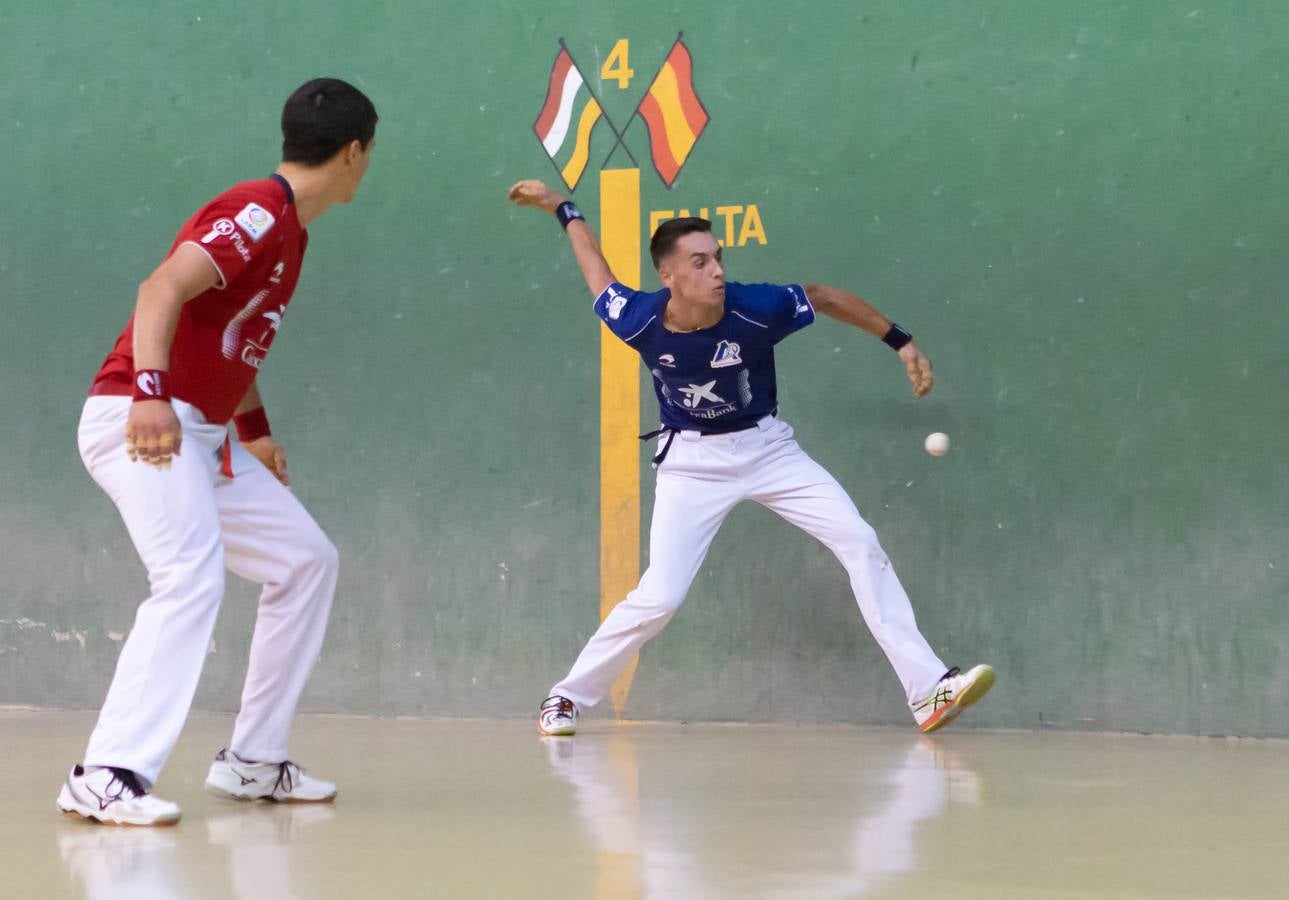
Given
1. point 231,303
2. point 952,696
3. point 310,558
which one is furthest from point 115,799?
point 952,696

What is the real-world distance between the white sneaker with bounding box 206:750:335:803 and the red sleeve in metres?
1.15

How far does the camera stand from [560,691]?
549 cm

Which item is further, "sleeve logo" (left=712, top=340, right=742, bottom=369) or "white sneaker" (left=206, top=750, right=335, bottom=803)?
"sleeve logo" (left=712, top=340, right=742, bottom=369)

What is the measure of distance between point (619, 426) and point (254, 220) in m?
2.48

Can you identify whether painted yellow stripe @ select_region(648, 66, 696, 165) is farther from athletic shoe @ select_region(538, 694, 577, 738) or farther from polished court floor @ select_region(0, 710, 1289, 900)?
polished court floor @ select_region(0, 710, 1289, 900)

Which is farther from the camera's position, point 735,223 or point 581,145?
point 581,145

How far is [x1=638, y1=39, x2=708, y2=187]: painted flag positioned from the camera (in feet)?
19.1

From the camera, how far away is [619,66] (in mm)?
5934

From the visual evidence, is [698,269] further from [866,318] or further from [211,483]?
[211,483]

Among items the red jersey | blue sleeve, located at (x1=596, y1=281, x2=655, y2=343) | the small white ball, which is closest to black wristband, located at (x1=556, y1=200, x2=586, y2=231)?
blue sleeve, located at (x1=596, y1=281, x2=655, y2=343)

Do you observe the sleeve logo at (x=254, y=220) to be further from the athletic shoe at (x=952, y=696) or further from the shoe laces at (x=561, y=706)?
the athletic shoe at (x=952, y=696)

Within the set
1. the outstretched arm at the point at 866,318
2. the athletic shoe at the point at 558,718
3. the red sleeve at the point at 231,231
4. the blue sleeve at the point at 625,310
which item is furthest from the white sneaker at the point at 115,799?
the outstretched arm at the point at 866,318

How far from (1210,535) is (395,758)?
8.70 ft

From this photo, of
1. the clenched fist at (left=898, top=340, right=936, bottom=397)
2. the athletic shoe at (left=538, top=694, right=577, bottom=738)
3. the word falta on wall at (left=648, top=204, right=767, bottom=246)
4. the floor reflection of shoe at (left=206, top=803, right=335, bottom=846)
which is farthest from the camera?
the word falta on wall at (left=648, top=204, right=767, bottom=246)
